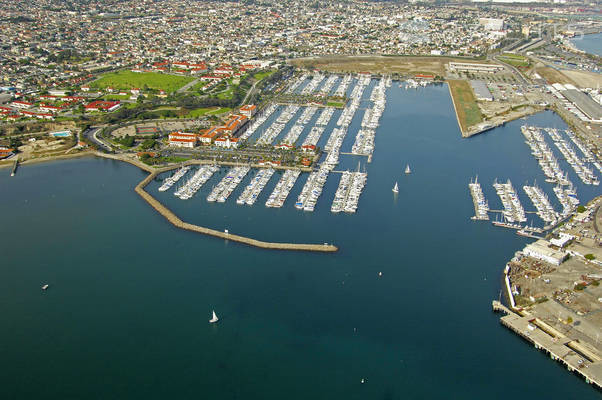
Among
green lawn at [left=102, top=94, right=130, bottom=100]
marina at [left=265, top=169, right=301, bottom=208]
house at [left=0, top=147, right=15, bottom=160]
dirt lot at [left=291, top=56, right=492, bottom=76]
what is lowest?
dirt lot at [left=291, top=56, right=492, bottom=76]

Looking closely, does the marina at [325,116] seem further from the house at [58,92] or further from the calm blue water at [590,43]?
the calm blue water at [590,43]

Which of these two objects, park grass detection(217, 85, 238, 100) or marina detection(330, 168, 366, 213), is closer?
marina detection(330, 168, 366, 213)

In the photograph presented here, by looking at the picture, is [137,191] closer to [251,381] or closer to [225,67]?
[251,381]

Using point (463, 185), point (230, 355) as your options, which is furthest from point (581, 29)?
point (230, 355)

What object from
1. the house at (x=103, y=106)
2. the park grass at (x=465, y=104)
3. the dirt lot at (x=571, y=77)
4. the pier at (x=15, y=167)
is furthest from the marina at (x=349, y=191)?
the dirt lot at (x=571, y=77)

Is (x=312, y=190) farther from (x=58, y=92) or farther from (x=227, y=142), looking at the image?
(x=58, y=92)

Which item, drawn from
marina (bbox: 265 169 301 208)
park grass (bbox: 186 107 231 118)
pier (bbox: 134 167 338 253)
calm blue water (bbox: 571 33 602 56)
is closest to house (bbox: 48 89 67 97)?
park grass (bbox: 186 107 231 118)

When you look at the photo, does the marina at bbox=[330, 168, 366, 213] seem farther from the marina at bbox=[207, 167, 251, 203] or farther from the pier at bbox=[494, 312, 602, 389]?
the pier at bbox=[494, 312, 602, 389]

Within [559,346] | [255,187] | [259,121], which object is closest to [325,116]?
[259,121]
